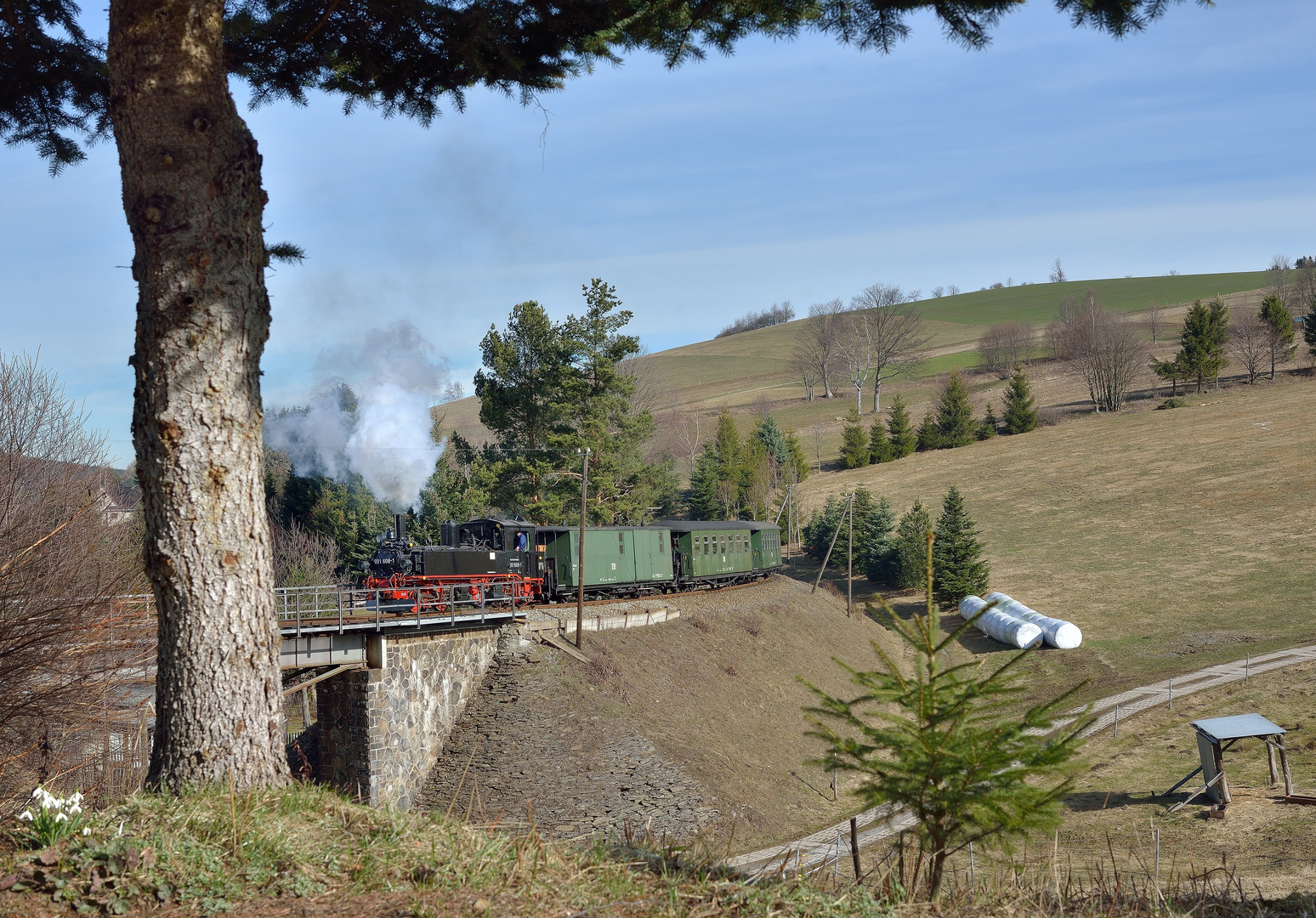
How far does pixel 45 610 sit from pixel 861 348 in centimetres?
9688

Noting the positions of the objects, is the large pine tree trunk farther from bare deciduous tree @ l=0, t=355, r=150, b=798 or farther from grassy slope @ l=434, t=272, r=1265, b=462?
grassy slope @ l=434, t=272, r=1265, b=462

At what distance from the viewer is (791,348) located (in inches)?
5374

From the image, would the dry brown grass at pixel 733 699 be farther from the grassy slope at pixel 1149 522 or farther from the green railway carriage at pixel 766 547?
the grassy slope at pixel 1149 522

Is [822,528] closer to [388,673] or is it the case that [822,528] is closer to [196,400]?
[388,673]

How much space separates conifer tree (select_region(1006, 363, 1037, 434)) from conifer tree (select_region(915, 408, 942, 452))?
658 cm

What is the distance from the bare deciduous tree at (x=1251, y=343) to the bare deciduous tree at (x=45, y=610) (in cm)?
8937

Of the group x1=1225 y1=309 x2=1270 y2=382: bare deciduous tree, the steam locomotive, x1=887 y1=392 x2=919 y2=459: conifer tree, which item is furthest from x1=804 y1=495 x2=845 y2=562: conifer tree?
x1=1225 y1=309 x2=1270 y2=382: bare deciduous tree

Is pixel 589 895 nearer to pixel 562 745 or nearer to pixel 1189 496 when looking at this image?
pixel 562 745

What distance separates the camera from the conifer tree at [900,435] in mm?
78188

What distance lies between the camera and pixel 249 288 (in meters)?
6.51

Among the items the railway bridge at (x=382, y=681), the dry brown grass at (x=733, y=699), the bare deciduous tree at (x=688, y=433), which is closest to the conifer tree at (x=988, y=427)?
the bare deciduous tree at (x=688, y=433)

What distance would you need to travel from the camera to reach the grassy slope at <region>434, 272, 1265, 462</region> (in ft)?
329

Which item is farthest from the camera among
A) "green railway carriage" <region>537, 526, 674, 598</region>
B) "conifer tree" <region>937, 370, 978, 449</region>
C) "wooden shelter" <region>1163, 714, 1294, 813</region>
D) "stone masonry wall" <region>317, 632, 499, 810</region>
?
"conifer tree" <region>937, 370, 978, 449</region>

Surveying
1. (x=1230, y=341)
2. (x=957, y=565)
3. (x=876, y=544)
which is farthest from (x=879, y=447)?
(x=1230, y=341)
